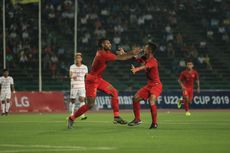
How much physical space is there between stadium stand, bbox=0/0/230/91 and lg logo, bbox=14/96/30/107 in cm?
519

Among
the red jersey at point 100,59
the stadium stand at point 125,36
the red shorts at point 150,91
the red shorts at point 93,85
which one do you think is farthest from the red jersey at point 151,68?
the stadium stand at point 125,36

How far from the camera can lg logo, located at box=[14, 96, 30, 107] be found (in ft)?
124

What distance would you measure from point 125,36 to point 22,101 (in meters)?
12.9

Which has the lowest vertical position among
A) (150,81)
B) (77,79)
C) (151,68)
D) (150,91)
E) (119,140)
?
(119,140)

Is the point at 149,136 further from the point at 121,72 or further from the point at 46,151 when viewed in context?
the point at 121,72

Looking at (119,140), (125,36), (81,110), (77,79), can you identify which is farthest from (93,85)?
(125,36)

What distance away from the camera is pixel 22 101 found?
3797 cm

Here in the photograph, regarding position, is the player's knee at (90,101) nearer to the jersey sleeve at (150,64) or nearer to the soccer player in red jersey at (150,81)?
the soccer player in red jersey at (150,81)

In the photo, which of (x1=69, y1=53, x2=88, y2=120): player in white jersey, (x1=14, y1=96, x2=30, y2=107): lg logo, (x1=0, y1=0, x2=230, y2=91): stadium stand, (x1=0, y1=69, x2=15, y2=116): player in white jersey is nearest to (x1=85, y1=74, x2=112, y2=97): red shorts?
(x1=69, y1=53, x2=88, y2=120): player in white jersey

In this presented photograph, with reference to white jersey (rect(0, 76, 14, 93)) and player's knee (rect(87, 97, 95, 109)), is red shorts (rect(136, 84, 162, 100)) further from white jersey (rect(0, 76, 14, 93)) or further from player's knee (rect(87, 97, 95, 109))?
white jersey (rect(0, 76, 14, 93))

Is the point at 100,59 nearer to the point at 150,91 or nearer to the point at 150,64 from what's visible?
the point at 150,64

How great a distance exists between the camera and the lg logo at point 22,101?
37.8m

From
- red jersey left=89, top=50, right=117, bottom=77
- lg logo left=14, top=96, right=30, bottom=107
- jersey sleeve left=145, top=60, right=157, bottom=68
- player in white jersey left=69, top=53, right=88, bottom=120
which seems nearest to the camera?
red jersey left=89, top=50, right=117, bottom=77

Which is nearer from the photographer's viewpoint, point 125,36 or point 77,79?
point 77,79
